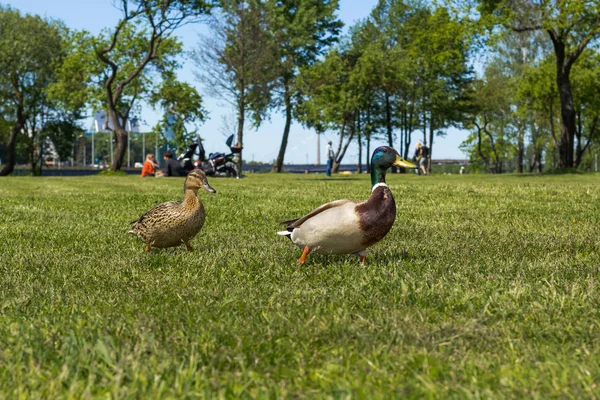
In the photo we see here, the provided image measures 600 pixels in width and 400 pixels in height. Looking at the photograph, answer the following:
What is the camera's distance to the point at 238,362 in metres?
3.21

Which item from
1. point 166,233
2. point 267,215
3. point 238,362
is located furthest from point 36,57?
point 238,362

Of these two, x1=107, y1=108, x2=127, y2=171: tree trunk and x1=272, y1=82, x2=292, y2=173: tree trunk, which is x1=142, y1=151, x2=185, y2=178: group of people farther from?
x1=272, y1=82, x2=292, y2=173: tree trunk

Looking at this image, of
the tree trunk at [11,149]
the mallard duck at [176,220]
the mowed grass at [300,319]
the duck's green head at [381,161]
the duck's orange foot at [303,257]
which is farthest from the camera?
the tree trunk at [11,149]

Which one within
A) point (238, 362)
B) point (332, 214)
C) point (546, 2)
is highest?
point (546, 2)

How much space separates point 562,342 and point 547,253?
3.01 metres

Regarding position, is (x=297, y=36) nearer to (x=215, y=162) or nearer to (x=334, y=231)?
(x=215, y=162)

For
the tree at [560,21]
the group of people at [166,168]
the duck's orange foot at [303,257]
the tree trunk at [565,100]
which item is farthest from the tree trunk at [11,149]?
the duck's orange foot at [303,257]

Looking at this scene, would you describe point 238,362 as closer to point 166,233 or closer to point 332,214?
point 332,214

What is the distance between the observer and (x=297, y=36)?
192 feet

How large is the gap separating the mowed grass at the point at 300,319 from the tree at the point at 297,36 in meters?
49.3

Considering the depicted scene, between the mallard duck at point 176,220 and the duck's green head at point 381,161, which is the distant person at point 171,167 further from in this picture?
the duck's green head at point 381,161

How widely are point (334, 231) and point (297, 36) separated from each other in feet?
180

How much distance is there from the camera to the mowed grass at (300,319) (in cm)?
293

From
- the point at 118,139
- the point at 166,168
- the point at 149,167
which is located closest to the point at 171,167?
the point at 166,168
